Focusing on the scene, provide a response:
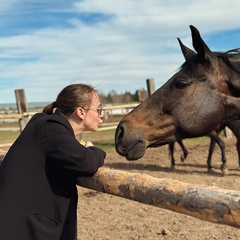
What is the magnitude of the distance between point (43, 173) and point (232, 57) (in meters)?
2.00

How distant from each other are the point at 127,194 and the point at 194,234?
2.66 metres

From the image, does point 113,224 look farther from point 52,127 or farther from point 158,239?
point 52,127

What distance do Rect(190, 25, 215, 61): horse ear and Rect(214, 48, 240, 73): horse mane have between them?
141 mm

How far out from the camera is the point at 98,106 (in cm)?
229

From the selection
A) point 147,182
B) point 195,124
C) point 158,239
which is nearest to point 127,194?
point 147,182

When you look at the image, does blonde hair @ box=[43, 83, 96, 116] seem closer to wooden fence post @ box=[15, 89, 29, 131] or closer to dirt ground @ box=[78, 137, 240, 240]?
dirt ground @ box=[78, 137, 240, 240]

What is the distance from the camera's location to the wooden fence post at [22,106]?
1024cm

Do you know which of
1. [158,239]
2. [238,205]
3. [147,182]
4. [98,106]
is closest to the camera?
[238,205]

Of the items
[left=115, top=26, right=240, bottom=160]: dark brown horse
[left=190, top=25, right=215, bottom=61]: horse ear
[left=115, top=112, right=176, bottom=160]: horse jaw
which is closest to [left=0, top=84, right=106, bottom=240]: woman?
[left=115, top=112, right=176, bottom=160]: horse jaw

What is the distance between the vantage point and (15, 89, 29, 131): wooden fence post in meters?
10.2

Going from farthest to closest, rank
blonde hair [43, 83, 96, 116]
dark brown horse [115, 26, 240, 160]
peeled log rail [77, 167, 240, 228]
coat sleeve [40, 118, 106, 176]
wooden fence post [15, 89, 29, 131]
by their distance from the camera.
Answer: wooden fence post [15, 89, 29, 131], dark brown horse [115, 26, 240, 160], blonde hair [43, 83, 96, 116], coat sleeve [40, 118, 106, 176], peeled log rail [77, 167, 240, 228]

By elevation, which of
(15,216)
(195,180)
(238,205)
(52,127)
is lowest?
(195,180)

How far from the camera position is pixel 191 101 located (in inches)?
122

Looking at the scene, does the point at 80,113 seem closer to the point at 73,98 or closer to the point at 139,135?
the point at 73,98
